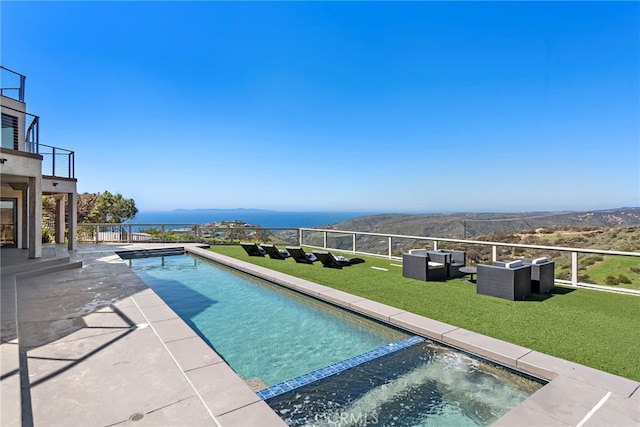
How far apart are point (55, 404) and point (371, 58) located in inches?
655

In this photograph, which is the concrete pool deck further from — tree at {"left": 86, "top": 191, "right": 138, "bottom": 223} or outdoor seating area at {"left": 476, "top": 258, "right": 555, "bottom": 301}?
tree at {"left": 86, "top": 191, "right": 138, "bottom": 223}

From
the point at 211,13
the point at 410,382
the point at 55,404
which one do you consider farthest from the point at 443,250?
the point at 211,13

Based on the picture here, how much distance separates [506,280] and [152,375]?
5772 mm

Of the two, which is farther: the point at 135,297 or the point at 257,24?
the point at 257,24

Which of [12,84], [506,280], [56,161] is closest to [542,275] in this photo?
[506,280]

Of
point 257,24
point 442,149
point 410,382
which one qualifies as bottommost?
point 410,382

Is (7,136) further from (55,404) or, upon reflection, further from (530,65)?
(530,65)

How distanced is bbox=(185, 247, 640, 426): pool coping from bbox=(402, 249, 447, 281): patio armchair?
2604 mm

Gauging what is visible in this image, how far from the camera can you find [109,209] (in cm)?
2838

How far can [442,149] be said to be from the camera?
86.8ft

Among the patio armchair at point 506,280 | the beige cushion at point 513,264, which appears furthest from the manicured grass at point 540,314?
the beige cushion at point 513,264

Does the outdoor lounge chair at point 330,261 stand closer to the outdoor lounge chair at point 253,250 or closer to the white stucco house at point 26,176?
the outdoor lounge chair at point 253,250

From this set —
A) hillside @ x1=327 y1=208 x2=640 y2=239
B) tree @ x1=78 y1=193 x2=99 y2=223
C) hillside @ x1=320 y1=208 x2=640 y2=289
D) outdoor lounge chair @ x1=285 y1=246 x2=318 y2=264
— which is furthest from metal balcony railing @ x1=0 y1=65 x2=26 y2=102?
tree @ x1=78 y1=193 x2=99 y2=223

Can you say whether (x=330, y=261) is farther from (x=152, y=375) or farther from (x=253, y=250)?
(x=152, y=375)
